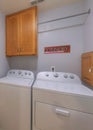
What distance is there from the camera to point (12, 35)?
2.10 meters

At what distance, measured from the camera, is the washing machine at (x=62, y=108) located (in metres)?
0.98

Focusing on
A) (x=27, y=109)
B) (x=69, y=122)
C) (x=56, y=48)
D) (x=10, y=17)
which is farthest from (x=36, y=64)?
(x=69, y=122)

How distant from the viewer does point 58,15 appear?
190 cm

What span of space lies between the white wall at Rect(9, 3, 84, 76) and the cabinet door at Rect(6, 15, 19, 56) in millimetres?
331

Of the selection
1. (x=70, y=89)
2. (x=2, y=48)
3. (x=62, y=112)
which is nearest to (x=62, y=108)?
(x=62, y=112)

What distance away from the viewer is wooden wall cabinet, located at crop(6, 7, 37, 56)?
1.88 meters

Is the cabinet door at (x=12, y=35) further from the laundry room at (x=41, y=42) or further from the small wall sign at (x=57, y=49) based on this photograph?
the small wall sign at (x=57, y=49)

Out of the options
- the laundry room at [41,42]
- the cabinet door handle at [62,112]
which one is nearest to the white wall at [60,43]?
the laundry room at [41,42]

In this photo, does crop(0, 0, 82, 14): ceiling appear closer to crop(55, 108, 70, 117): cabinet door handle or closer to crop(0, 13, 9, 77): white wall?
crop(0, 13, 9, 77): white wall

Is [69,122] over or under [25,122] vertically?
over

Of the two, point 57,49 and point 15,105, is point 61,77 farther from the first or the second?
point 15,105

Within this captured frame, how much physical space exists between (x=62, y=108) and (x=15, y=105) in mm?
739

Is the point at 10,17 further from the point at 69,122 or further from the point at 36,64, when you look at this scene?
the point at 69,122

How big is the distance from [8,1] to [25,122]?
203 cm
